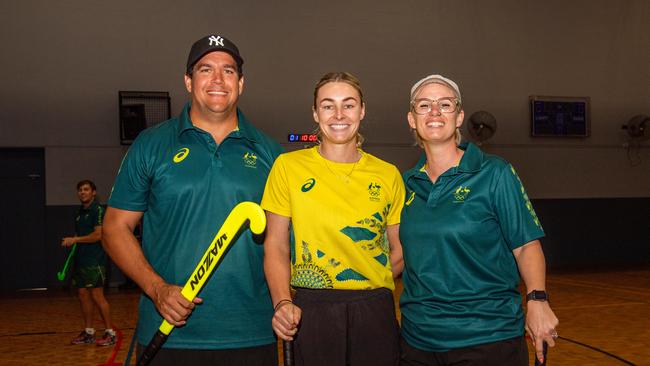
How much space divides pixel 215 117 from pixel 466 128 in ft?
33.6

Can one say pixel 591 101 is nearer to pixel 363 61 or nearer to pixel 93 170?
pixel 363 61

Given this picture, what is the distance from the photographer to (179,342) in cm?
217

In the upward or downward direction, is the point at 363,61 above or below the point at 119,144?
above

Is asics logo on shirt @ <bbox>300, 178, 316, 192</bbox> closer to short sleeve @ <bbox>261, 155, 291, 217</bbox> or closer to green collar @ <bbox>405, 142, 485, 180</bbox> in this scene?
short sleeve @ <bbox>261, 155, 291, 217</bbox>

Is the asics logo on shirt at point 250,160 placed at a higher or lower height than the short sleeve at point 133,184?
higher

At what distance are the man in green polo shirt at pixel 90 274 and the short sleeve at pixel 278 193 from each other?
181 inches

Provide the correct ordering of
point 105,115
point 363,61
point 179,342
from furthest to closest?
point 363,61, point 105,115, point 179,342

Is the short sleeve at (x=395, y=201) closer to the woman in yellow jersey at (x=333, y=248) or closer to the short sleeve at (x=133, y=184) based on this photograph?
the woman in yellow jersey at (x=333, y=248)

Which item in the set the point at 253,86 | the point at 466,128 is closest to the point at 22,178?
the point at 253,86

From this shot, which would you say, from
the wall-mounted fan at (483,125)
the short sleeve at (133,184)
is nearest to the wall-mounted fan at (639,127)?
the wall-mounted fan at (483,125)

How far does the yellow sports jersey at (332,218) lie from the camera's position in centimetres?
204

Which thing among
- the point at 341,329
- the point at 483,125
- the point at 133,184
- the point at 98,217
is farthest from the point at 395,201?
the point at 483,125

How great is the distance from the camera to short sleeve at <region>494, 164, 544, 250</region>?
82.9 inches

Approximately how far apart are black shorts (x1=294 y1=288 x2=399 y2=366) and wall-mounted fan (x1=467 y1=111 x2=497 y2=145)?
9.89 m
